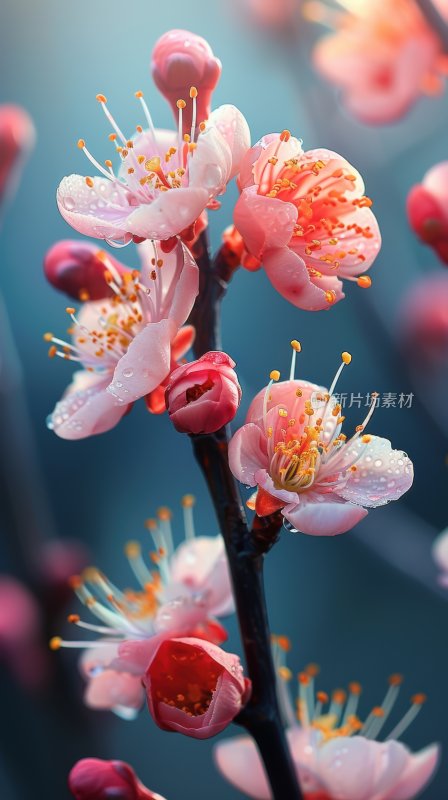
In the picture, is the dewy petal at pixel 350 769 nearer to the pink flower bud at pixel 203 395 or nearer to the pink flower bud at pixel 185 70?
the pink flower bud at pixel 203 395

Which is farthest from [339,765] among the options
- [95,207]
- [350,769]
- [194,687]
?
[95,207]

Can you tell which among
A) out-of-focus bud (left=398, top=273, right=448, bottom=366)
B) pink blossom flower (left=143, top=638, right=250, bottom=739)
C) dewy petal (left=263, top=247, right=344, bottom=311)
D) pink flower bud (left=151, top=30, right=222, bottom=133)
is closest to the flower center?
pink blossom flower (left=143, top=638, right=250, bottom=739)

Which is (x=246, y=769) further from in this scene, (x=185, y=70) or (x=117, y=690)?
(x=185, y=70)

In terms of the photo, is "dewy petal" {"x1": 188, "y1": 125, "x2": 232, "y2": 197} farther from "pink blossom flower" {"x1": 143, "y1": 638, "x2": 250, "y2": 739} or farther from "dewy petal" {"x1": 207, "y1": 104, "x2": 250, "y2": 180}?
"pink blossom flower" {"x1": 143, "y1": 638, "x2": 250, "y2": 739}

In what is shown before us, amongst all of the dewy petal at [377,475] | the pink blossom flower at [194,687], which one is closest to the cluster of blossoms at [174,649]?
the pink blossom flower at [194,687]

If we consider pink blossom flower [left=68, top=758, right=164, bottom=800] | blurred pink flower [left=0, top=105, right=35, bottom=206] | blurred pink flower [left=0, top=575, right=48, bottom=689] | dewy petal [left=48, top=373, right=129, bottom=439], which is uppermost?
blurred pink flower [left=0, top=105, right=35, bottom=206]

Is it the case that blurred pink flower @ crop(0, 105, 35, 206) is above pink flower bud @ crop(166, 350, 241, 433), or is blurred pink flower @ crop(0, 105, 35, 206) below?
above
